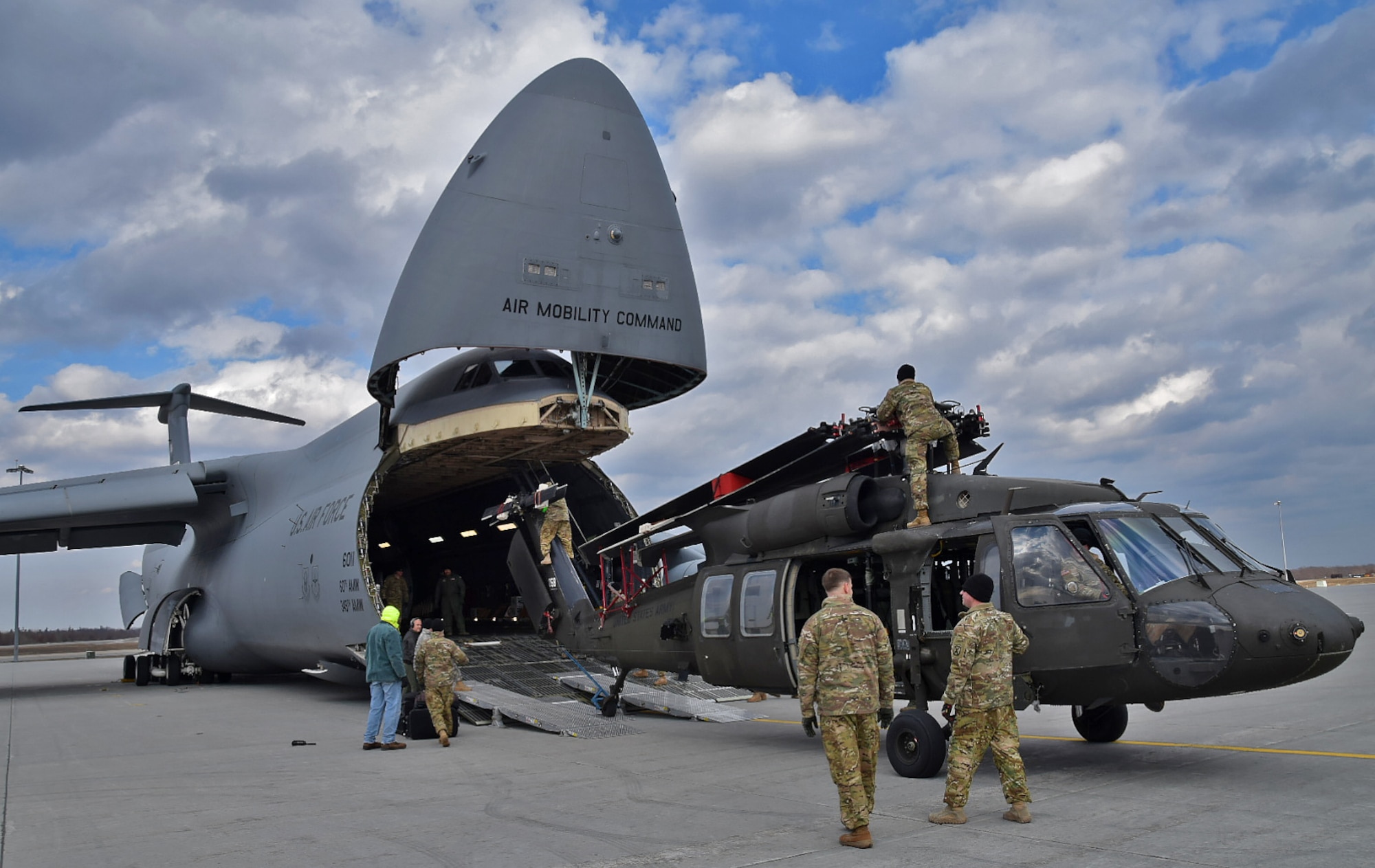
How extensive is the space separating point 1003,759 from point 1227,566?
9.42 ft

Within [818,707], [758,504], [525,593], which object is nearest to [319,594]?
[525,593]

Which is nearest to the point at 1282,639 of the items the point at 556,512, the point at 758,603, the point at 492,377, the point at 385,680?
the point at 758,603

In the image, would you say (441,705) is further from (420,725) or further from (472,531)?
(472,531)

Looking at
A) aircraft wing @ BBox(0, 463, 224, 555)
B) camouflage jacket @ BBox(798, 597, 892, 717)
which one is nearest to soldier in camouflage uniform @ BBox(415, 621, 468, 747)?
camouflage jacket @ BBox(798, 597, 892, 717)

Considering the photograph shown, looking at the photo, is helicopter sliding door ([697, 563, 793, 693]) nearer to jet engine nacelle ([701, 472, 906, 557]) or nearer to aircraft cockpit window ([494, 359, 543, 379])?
jet engine nacelle ([701, 472, 906, 557])

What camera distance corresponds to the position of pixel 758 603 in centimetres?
1037

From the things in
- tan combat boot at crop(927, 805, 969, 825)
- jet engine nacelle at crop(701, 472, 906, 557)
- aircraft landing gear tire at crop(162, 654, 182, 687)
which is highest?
jet engine nacelle at crop(701, 472, 906, 557)

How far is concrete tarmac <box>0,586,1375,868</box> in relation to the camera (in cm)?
588

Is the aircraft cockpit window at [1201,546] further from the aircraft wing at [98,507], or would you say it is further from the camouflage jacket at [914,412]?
the aircraft wing at [98,507]

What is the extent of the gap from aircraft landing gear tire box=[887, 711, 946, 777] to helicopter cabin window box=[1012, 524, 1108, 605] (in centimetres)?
127

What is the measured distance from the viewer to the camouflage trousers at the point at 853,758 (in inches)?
236

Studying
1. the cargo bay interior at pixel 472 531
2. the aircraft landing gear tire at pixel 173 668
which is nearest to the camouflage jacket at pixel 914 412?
the cargo bay interior at pixel 472 531

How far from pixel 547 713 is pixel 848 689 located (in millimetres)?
7675

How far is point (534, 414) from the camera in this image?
49.5ft
